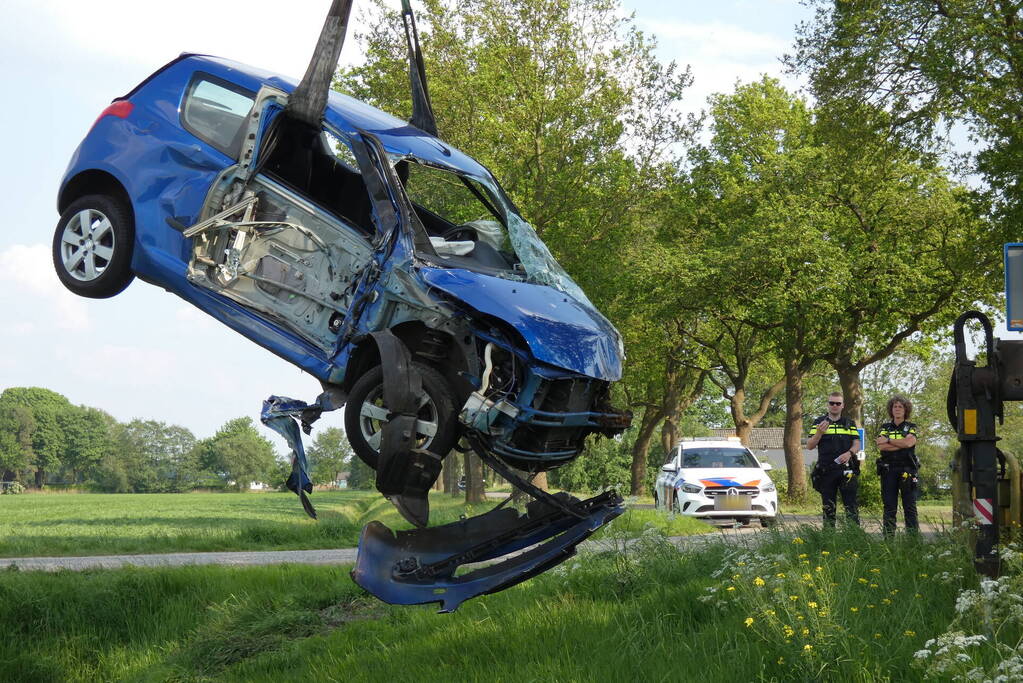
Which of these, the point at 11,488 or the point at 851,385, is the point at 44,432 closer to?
the point at 11,488

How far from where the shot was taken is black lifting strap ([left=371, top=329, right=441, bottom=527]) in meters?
4.92

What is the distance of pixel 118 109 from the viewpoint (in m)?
6.81

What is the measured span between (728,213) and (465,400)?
2893 centimetres

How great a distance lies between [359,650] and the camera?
1058 centimetres

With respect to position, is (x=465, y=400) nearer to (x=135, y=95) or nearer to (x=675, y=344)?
(x=135, y=95)

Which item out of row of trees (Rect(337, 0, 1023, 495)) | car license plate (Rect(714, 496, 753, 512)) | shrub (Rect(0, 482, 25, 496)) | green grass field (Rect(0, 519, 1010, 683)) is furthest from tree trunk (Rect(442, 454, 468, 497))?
green grass field (Rect(0, 519, 1010, 683))

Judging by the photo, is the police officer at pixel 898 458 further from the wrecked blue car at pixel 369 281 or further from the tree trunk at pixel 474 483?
the tree trunk at pixel 474 483

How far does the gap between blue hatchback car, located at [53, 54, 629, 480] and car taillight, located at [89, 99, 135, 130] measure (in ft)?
0.04

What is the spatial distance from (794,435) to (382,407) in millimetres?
28334

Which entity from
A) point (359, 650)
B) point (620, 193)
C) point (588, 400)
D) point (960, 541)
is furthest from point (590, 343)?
point (620, 193)

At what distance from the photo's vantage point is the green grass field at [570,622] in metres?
6.93

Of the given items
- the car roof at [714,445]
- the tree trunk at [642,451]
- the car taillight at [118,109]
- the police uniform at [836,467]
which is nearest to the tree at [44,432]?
the tree trunk at [642,451]

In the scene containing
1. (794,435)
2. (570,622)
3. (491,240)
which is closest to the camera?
(491,240)

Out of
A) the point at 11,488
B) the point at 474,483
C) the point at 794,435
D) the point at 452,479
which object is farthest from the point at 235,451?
the point at 11,488
